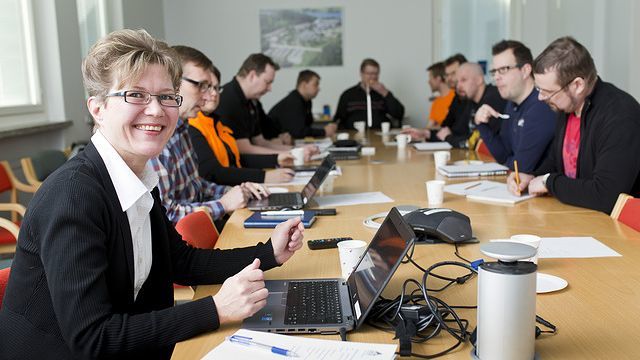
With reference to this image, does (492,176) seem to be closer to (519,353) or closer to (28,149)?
(519,353)

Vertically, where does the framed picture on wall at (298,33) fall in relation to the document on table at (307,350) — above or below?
above

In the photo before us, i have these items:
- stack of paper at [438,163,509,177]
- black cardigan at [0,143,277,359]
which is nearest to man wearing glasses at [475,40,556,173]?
stack of paper at [438,163,509,177]

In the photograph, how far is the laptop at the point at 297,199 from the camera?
2.48m

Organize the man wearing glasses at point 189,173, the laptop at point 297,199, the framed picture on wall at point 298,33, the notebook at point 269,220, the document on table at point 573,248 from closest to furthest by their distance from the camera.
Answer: the document on table at point 573,248 → the notebook at point 269,220 → the laptop at point 297,199 → the man wearing glasses at point 189,173 → the framed picture on wall at point 298,33

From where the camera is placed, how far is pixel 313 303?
138 centimetres

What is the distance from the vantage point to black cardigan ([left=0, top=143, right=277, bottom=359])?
118 cm

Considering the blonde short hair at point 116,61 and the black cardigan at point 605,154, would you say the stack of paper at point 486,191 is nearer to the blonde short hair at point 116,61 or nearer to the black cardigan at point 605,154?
the black cardigan at point 605,154

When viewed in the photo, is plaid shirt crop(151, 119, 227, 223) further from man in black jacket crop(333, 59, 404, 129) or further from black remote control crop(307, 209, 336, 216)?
man in black jacket crop(333, 59, 404, 129)

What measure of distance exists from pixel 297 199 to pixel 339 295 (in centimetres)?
118

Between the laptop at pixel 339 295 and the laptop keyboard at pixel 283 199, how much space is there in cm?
100

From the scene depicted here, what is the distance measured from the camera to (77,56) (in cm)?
552

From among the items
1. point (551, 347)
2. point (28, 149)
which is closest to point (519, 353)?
point (551, 347)

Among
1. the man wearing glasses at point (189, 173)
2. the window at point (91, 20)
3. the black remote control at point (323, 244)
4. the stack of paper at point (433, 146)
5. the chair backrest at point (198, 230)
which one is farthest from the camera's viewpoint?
the window at point (91, 20)

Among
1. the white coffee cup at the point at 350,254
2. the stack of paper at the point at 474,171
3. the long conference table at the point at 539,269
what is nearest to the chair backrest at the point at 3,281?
the long conference table at the point at 539,269
